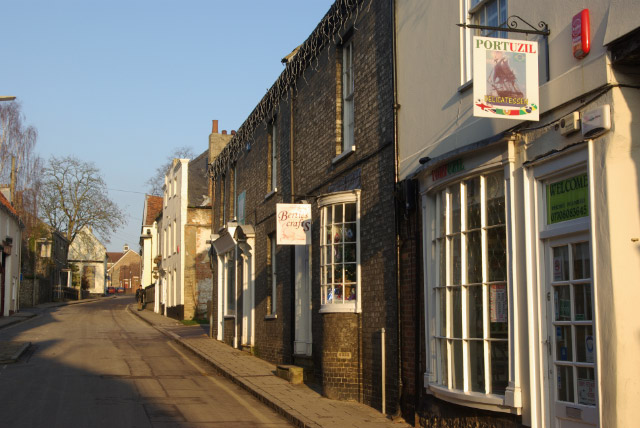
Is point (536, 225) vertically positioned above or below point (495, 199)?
below

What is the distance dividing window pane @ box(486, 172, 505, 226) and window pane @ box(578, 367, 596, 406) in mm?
1959

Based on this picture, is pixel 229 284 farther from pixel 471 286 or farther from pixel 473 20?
pixel 473 20

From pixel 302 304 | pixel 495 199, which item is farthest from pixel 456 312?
pixel 302 304

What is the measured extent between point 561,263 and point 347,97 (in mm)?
6969

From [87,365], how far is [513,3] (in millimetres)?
13653

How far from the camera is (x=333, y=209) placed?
12555mm

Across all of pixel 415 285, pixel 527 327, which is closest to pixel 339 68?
pixel 415 285

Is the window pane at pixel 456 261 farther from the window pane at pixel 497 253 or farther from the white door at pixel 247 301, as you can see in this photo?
the white door at pixel 247 301

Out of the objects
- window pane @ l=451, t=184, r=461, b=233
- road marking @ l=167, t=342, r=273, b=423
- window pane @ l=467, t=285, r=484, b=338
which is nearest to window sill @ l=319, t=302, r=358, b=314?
road marking @ l=167, t=342, r=273, b=423

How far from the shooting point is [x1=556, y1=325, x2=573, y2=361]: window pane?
678 centimetres

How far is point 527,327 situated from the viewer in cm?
727

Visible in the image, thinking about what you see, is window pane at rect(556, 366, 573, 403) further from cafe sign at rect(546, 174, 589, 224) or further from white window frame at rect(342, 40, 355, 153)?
white window frame at rect(342, 40, 355, 153)

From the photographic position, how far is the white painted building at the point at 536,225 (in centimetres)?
619

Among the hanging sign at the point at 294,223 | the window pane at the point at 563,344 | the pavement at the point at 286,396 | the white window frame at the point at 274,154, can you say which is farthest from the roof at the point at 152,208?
the window pane at the point at 563,344
